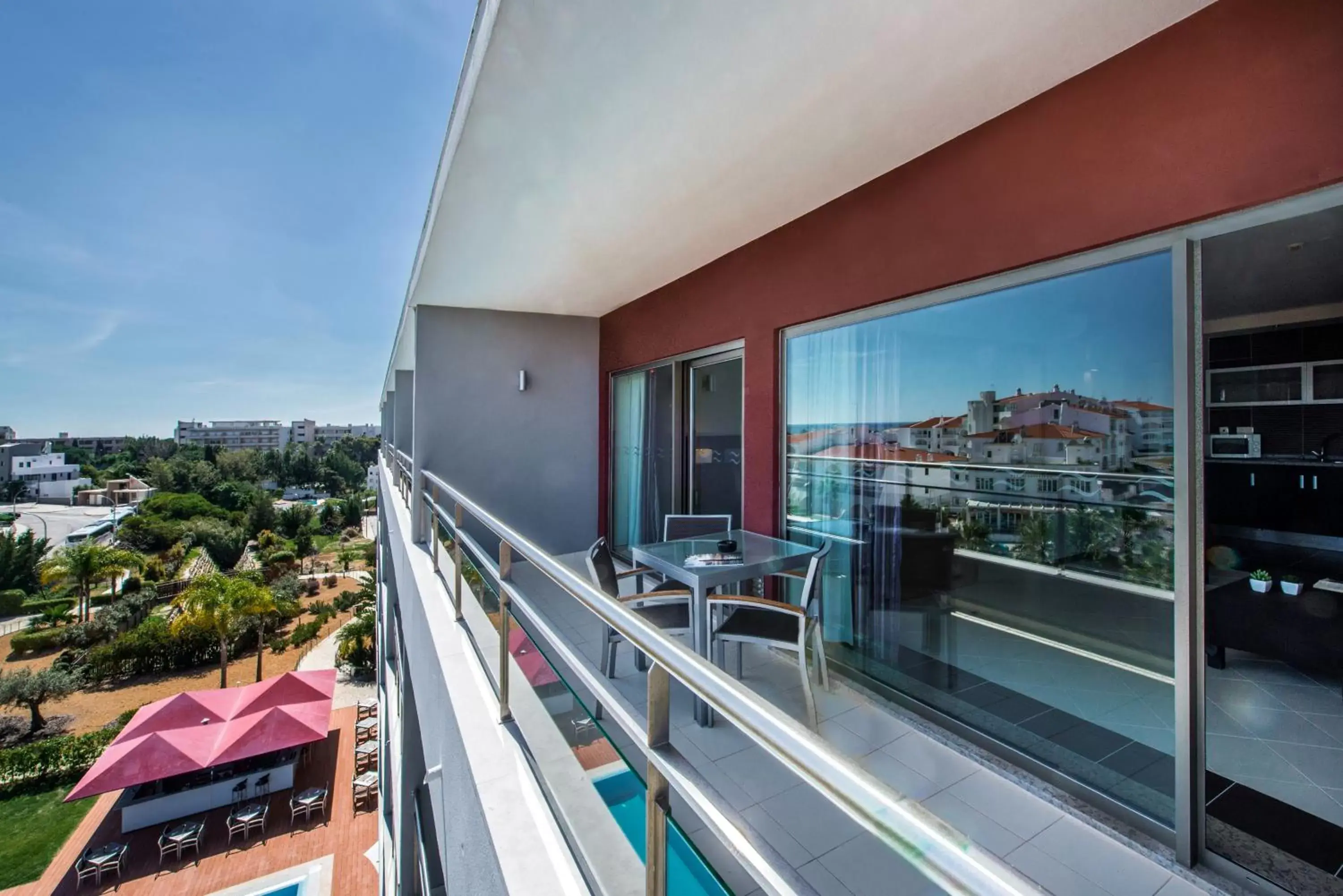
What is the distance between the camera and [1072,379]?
2.50m

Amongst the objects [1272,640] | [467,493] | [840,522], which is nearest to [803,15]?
[840,522]

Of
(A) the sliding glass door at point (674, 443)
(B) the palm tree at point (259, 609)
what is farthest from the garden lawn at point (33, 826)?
Answer: (A) the sliding glass door at point (674, 443)

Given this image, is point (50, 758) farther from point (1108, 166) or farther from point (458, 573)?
point (1108, 166)

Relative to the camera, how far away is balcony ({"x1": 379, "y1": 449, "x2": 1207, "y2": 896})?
26.7 inches

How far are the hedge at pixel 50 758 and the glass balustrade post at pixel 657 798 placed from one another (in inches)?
902

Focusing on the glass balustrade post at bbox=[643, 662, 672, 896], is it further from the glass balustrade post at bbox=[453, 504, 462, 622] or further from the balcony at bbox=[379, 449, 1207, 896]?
the glass balustrade post at bbox=[453, 504, 462, 622]

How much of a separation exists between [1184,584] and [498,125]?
11.3ft

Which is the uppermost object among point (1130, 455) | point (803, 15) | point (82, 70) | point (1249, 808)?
point (82, 70)

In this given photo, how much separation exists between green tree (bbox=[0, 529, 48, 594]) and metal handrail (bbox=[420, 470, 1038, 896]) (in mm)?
45518

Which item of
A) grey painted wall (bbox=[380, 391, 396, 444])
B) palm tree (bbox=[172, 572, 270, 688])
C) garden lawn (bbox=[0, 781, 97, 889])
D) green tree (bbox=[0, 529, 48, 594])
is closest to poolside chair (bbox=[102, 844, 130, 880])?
garden lawn (bbox=[0, 781, 97, 889])

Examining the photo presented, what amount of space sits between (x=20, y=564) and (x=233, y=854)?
3458 cm

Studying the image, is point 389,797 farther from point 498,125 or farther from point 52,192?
point 52,192

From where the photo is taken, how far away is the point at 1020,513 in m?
2.75

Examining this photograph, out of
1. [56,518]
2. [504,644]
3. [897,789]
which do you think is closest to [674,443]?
[504,644]
